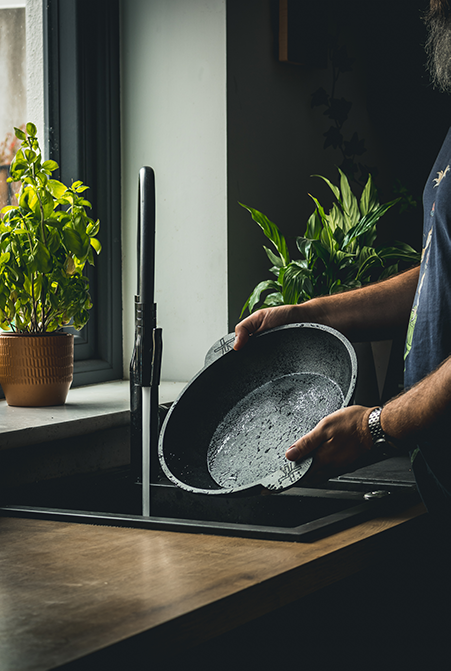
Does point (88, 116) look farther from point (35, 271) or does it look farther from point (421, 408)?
point (421, 408)

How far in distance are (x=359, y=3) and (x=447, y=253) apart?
1379mm

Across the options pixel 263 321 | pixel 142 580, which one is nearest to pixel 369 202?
pixel 263 321

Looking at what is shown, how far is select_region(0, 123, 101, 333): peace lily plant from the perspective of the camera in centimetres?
146

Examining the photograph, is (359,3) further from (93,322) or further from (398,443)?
(398,443)

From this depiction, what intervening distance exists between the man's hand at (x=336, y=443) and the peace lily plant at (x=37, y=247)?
642 millimetres

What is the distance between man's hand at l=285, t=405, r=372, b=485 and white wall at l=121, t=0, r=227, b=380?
79 cm

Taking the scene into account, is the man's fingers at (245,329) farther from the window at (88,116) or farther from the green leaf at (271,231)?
the window at (88,116)

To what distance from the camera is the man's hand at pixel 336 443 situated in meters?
1.02

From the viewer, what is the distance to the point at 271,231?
67.6 inches

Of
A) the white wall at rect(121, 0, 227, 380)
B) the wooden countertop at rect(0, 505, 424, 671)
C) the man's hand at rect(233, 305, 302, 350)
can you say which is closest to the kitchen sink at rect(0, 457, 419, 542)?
the wooden countertop at rect(0, 505, 424, 671)

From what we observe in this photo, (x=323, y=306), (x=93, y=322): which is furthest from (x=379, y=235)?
(x=323, y=306)

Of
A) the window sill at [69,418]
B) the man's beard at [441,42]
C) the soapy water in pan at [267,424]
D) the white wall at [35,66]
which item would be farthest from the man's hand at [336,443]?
the white wall at [35,66]

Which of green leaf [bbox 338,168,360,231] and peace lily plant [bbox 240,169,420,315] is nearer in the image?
Answer: peace lily plant [bbox 240,169,420,315]

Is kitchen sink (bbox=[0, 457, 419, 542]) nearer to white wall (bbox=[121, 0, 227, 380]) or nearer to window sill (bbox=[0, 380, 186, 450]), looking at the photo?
window sill (bbox=[0, 380, 186, 450])
